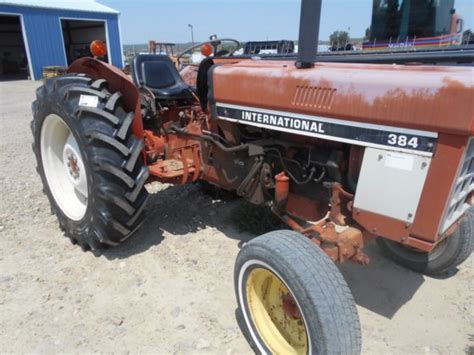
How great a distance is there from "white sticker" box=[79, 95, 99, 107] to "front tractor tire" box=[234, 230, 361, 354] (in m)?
1.46

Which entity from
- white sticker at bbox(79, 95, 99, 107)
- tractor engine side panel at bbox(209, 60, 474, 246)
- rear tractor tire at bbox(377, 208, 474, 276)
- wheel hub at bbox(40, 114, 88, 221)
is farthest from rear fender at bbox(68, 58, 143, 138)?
rear tractor tire at bbox(377, 208, 474, 276)

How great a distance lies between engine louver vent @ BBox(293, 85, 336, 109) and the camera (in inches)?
76.3

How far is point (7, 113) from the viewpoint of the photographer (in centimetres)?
942

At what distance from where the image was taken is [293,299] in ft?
6.07

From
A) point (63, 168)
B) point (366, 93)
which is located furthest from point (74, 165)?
point (366, 93)

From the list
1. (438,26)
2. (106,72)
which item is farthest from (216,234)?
(438,26)

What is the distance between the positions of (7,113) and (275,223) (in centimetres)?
845

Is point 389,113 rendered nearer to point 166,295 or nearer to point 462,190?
point 462,190

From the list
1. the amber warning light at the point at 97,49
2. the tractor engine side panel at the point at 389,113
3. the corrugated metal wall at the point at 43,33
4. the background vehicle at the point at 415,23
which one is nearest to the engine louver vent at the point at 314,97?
the tractor engine side panel at the point at 389,113

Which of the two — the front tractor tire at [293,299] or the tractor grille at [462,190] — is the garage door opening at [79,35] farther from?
the tractor grille at [462,190]

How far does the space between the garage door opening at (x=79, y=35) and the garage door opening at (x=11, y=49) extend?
2.59 m

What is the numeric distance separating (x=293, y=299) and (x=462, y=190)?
0.91 meters

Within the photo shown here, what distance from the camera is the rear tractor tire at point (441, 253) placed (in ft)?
8.12

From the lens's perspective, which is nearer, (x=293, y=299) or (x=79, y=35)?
(x=293, y=299)
